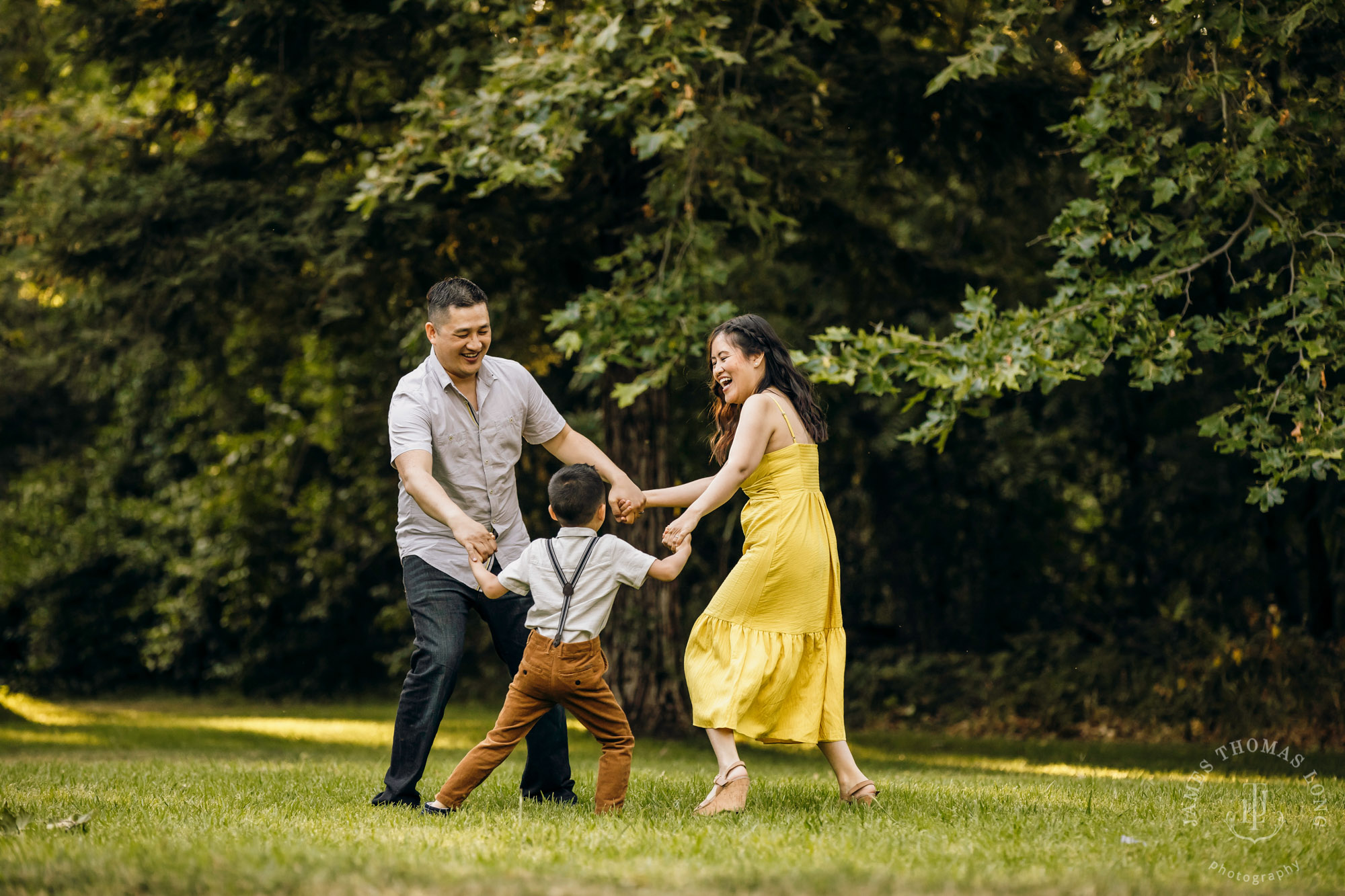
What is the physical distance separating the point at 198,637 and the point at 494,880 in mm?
17437

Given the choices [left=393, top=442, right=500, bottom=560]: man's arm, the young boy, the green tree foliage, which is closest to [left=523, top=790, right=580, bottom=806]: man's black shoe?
the young boy

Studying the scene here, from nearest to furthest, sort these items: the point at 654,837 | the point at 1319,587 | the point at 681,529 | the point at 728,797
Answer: the point at 654,837 < the point at 681,529 < the point at 728,797 < the point at 1319,587

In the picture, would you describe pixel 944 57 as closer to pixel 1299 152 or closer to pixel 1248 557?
pixel 1299 152

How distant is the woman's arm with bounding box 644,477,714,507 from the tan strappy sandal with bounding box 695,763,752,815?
1.18 metres

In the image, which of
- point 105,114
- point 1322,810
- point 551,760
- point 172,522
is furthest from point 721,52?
point 172,522

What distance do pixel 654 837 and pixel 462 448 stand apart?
6.30 ft

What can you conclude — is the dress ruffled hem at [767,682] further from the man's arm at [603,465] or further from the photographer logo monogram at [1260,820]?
the photographer logo monogram at [1260,820]

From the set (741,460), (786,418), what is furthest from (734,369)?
(741,460)

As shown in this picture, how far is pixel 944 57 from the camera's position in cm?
960

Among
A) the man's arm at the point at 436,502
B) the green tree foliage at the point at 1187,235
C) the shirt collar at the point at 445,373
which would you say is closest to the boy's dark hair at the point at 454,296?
the shirt collar at the point at 445,373

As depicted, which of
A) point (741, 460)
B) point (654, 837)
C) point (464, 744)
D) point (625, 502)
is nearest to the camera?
point (654, 837)

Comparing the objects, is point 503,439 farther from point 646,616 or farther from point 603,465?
point 646,616

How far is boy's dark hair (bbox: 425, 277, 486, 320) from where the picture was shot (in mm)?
5074

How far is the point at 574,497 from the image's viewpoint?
4.57 m
